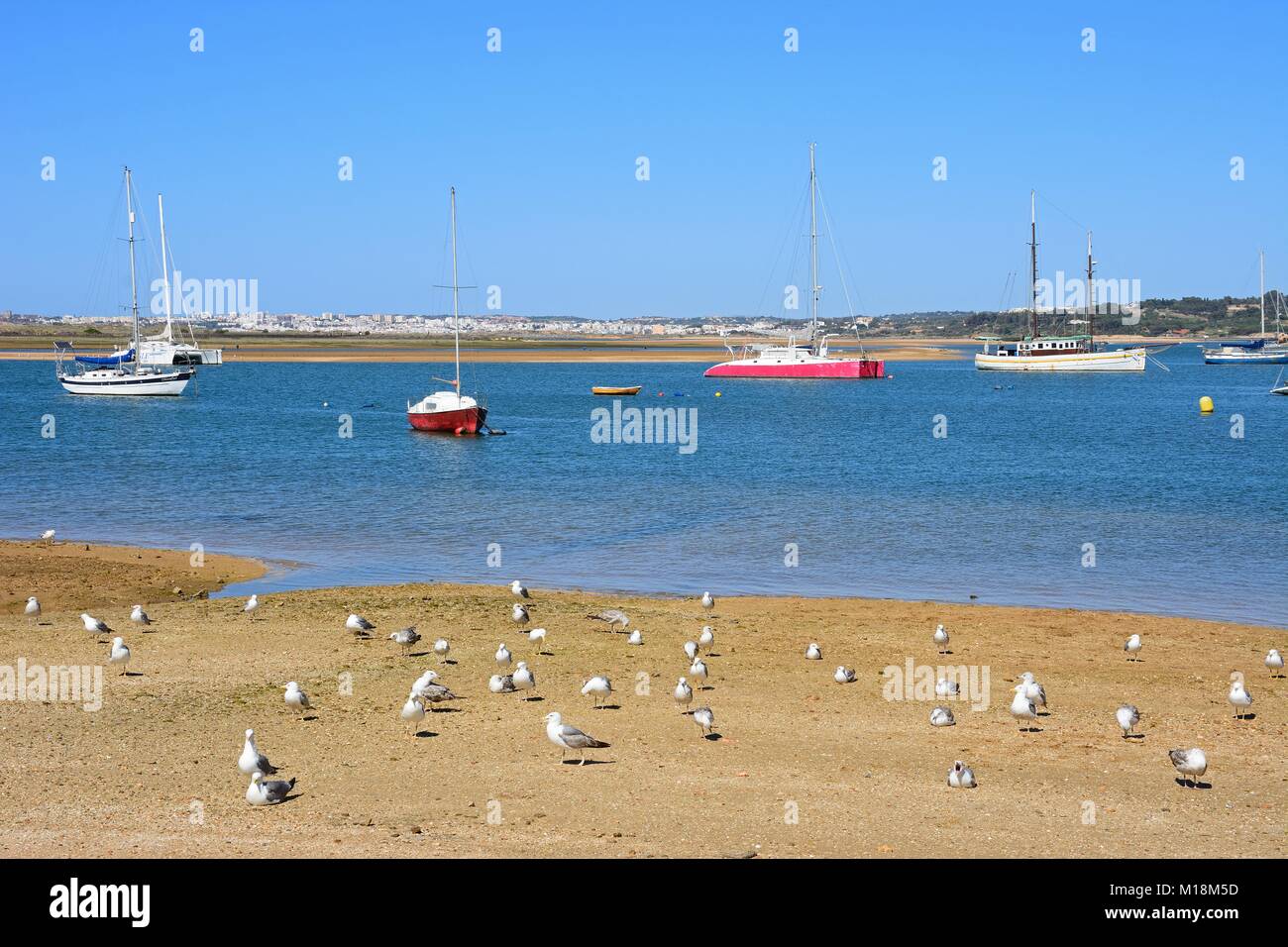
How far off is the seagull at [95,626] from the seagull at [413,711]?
Result: 750 cm

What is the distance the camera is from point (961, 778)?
1341 centimetres

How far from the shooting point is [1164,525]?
35.5 meters

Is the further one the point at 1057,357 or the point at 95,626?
the point at 1057,357

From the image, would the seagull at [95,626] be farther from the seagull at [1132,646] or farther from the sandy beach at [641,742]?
the seagull at [1132,646]

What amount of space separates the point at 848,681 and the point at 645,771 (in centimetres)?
504

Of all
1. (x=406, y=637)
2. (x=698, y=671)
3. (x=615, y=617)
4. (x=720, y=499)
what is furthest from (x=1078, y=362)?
(x=698, y=671)

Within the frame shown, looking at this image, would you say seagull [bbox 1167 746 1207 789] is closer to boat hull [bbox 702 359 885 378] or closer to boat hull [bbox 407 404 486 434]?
boat hull [bbox 407 404 486 434]

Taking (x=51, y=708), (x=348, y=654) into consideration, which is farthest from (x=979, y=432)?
(x=51, y=708)

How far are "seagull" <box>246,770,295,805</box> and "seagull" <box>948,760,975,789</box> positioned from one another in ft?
22.1

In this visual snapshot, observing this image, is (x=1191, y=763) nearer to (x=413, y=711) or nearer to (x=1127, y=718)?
(x=1127, y=718)

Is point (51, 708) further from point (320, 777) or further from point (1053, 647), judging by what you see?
point (1053, 647)

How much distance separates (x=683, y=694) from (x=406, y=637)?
17.4 feet

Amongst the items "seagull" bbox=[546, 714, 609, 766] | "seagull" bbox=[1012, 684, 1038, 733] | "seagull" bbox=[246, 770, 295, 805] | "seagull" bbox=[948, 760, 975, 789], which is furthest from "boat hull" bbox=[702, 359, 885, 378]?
"seagull" bbox=[246, 770, 295, 805]

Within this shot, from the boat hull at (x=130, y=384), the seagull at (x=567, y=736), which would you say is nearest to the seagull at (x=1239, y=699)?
the seagull at (x=567, y=736)
